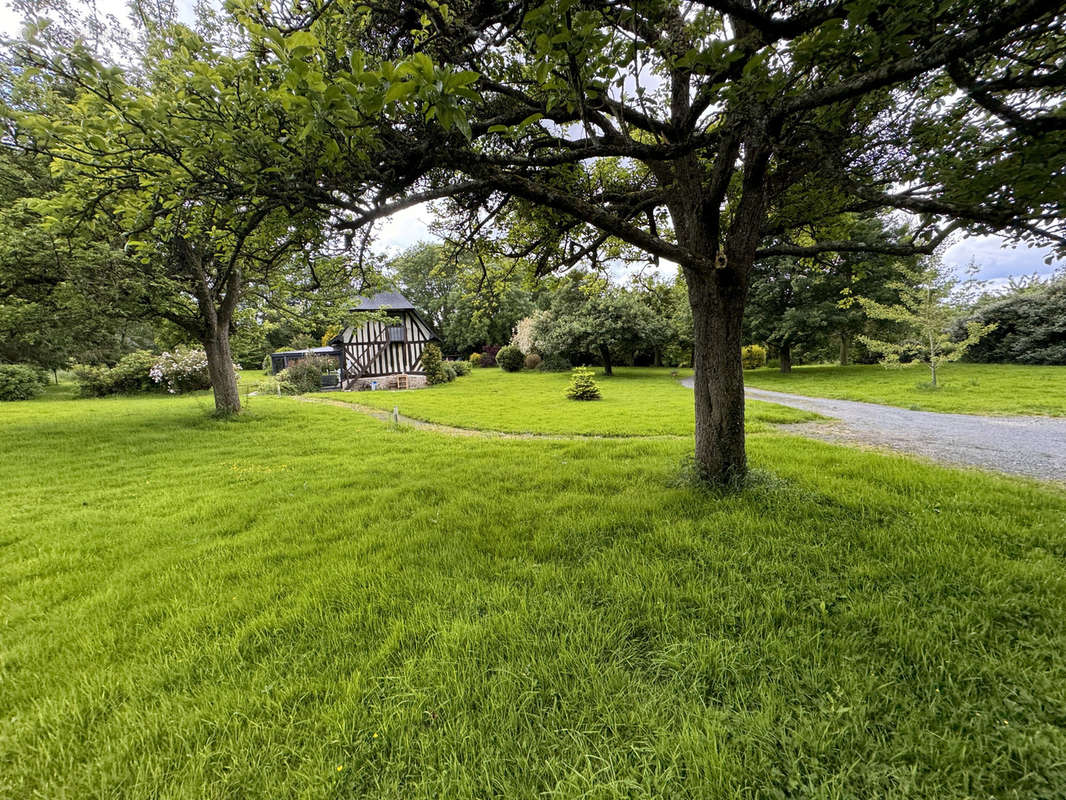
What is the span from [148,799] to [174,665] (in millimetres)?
873

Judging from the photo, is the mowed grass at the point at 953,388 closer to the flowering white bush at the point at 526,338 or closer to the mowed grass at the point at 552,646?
the mowed grass at the point at 552,646

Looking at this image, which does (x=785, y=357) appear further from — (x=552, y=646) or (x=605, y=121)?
(x=552, y=646)

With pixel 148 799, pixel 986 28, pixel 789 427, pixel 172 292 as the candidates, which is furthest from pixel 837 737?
pixel 172 292

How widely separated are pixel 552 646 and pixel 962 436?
9.20m

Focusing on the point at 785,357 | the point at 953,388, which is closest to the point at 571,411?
the point at 953,388

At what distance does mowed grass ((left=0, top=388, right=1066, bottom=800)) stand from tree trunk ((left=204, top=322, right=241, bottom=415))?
24.3 ft

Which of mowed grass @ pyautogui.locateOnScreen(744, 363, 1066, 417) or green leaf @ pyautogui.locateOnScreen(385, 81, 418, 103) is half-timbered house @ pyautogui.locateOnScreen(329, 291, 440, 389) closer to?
mowed grass @ pyautogui.locateOnScreen(744, 363, 1066, 417)

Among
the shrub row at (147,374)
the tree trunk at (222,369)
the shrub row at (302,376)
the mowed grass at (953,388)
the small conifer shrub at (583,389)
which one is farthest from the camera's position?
the shrub row at (302,376)

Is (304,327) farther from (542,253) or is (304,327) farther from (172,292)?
(542,253)

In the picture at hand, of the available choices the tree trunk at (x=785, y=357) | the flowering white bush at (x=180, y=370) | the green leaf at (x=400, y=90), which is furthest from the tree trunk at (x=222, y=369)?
the tree trunk at (x=785, y=357)

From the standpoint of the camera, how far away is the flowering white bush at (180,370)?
2072 cm

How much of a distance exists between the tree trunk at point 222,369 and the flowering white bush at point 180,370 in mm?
11802

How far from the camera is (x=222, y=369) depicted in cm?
1129

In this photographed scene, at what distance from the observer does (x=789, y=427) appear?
338 inches
